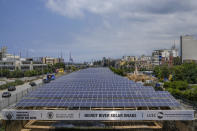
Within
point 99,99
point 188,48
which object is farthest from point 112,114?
point 188,48

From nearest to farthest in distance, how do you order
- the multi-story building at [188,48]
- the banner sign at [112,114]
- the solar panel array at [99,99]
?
the banner sign at [112,114]
the solar panel array at [99,99]
the multi-story building at [188,48]

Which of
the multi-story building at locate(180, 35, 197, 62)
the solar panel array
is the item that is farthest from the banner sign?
the multi-story building at locate(180, 35, 197, 62)

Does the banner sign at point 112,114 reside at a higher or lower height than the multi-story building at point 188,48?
lower

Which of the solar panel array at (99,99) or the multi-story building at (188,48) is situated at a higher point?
the multi-story building at (188,48)

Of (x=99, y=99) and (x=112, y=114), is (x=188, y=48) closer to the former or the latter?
(x=99, y=99)

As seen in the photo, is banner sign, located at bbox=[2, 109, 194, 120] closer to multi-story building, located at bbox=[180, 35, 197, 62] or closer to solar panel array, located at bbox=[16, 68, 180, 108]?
solar panel array, located at bbox=[16, 68, 180, 108]

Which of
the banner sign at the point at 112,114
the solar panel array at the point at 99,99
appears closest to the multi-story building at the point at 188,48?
the solar panel array at the point at 99,99

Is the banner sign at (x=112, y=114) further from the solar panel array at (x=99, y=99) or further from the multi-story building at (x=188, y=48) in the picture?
the multi-story building at (x=188, y=48)

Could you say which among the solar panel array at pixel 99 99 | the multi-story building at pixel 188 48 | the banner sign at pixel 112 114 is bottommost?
the banner sign at pixel 112 114

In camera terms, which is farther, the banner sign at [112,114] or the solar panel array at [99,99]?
the solar panel array at [99,99]

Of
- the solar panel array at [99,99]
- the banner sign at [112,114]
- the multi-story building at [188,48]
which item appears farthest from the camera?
the multi-story building at [188,48]
